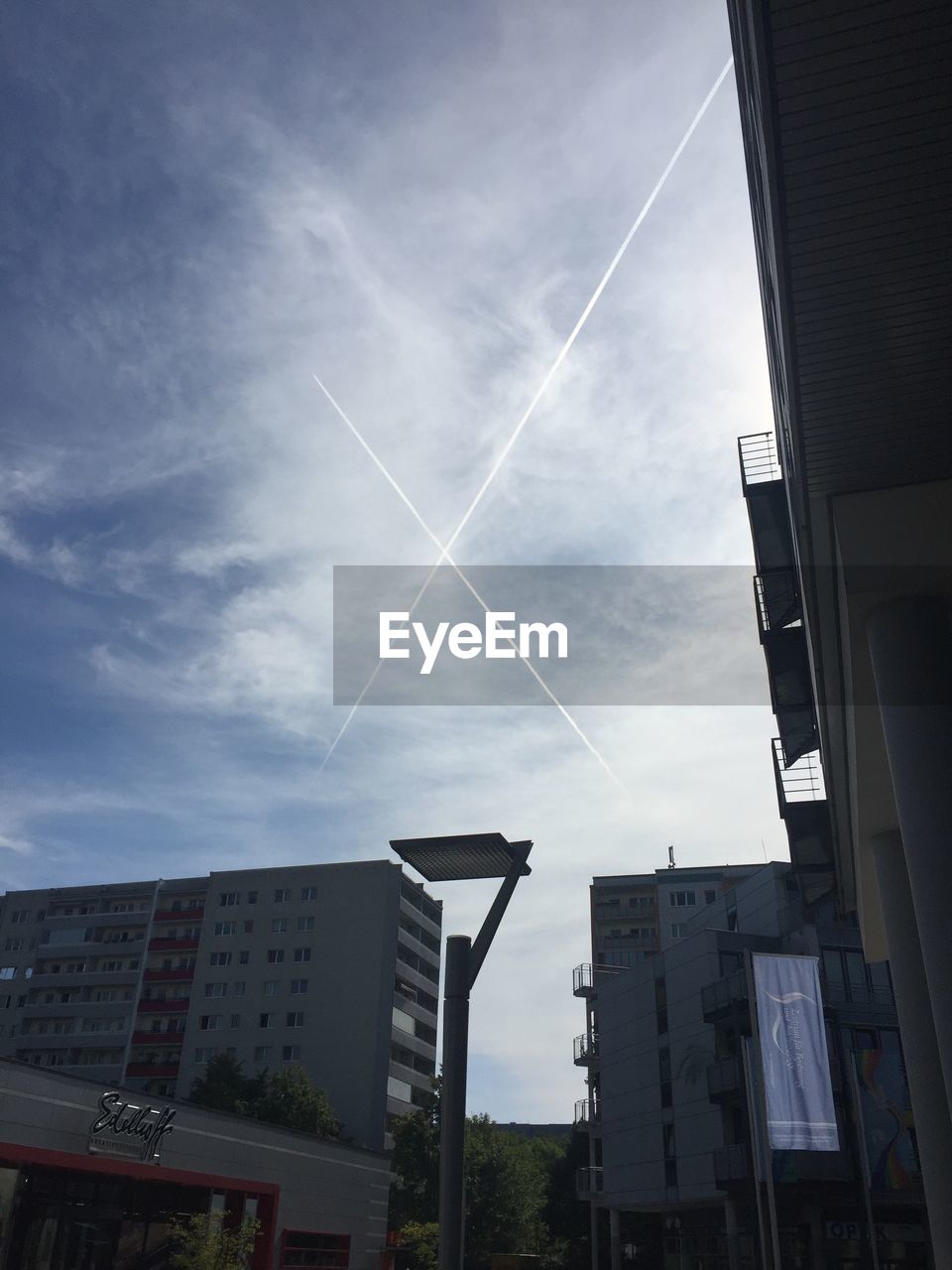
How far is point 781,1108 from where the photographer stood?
37531 millimetres

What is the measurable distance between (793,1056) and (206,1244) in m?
22.7

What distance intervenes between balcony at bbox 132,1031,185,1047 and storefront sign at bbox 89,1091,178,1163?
5931 centimetres

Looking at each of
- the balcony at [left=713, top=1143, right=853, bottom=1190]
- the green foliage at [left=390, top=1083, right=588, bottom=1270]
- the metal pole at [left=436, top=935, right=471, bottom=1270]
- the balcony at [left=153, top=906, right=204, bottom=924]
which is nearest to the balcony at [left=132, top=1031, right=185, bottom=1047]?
the balcony at [left=153, top=906, right=204, bottom=924]

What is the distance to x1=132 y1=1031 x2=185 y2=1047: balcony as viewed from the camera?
3221 inches

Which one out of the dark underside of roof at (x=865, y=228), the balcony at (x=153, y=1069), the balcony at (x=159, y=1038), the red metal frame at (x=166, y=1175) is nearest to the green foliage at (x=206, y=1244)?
the red metal frame at (x=166, y=1175)

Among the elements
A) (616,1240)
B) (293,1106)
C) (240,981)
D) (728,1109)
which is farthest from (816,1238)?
(240,981)

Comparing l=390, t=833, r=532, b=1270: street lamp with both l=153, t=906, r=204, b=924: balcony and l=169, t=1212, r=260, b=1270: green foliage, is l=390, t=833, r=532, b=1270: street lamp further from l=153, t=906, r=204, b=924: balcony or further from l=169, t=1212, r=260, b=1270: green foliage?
l=153, t=906, r=204, b=924: balcony

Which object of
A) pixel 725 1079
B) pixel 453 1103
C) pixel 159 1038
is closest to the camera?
pixel 453 1103

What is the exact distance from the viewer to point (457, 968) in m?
8.30

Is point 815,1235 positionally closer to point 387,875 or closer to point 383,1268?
point 383,1268

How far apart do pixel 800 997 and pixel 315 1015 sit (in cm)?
4799

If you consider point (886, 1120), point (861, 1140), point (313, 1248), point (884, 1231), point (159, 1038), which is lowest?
point (313, 1248)

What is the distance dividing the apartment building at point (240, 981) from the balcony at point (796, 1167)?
112 feet

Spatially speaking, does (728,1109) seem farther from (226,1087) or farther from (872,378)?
(872,378)
